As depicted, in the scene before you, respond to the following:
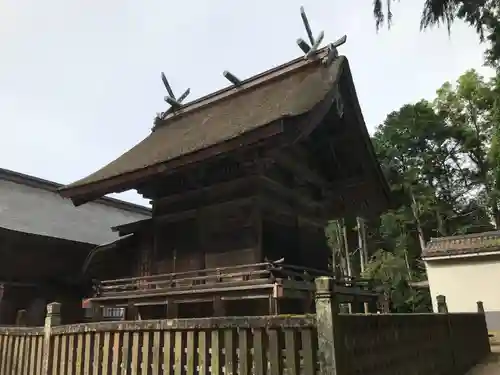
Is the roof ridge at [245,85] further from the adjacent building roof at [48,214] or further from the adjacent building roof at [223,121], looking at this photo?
the adjacent building roof at [48,214]

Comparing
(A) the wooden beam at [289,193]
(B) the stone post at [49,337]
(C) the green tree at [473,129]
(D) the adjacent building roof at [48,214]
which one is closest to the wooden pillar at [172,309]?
(A) the wooden beam at [289,193]

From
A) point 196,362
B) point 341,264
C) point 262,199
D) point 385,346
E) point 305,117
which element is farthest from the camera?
point 341,264

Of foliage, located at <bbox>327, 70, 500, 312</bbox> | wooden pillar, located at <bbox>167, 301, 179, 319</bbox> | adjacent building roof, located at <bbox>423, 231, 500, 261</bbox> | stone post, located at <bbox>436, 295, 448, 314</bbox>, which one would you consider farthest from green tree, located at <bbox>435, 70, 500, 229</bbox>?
wooden pillar, located at <bbox>167, 301, 179, 319</bbox>

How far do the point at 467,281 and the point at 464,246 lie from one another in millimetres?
1655

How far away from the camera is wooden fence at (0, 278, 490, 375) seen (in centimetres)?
329

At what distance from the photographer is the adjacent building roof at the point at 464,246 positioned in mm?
18781

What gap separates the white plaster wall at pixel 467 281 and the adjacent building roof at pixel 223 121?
539 inches

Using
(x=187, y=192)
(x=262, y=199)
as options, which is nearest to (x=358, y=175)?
(x=262, y=199)

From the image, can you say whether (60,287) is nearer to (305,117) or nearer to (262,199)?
(262,199)

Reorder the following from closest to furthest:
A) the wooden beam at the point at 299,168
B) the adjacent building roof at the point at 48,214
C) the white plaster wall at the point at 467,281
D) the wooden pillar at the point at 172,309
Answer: the wooden pillar at the point at 172,309, the wooden beam at the point at 299,168, the adjacent building roof at the point at 48,214, the white plaster wall at the point at 467,281

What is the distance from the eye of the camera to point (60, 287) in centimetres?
1285

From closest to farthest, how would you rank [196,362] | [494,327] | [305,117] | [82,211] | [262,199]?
[196,362]
[305,117]
[262,199]
[82,211]
[494,327]

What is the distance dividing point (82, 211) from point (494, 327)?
57.8 ft

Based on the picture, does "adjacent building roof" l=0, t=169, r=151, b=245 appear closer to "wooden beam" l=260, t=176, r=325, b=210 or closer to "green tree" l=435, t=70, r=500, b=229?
"wooden beam" l=260, t=176, r=325, b=210
